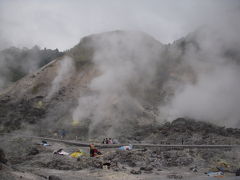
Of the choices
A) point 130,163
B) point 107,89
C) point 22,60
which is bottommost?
point 130,163

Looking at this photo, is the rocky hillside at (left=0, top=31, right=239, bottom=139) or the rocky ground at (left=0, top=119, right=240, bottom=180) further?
the rocky hillside at (left=0, top=31, right=239, bottom=139)

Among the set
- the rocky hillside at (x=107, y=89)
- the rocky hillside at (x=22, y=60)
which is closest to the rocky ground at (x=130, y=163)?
the rocky hillside at (x=107, y=89)

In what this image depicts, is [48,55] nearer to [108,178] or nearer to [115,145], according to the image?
[115,145]

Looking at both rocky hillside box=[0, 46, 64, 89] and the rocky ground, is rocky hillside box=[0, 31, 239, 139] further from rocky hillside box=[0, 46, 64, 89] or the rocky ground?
rocky hillside box=[0, 46, 64, 89]

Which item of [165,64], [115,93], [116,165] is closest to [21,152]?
[116,165]

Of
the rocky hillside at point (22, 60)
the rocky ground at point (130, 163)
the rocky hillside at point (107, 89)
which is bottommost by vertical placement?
the rocky ground at point (130, 163)

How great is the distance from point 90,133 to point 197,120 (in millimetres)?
10906

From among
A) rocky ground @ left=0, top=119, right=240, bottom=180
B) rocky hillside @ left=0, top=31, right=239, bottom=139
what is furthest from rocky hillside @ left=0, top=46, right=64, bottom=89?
rocky ground @ left=0, top=119, right=240, bottom=180

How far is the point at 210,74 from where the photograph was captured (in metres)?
37.0

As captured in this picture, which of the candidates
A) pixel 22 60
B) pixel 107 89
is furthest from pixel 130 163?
pixel 22 60

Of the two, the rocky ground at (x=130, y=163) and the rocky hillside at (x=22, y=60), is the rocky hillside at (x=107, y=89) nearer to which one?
the rocky ground at (x=130, y=163)

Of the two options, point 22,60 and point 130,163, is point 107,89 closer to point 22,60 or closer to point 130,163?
point 130,163

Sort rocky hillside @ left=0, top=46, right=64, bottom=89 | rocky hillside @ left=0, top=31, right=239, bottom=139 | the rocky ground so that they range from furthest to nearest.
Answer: rocky hillside @ left=0, top=46, right=64, bottom=89 < rocky hillside @ left=0, top=31, right=239, bottom=139 < the rocky ground

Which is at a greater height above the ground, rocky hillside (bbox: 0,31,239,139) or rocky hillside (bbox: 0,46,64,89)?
rocky hillside (bbox: 0,46,64,89)
